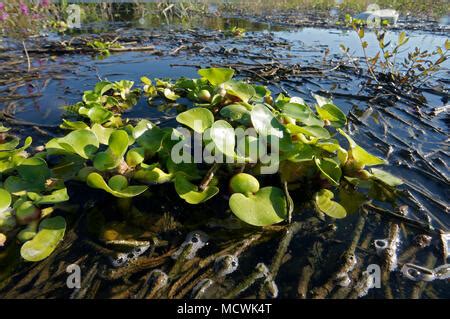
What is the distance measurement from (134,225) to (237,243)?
1.27 ft

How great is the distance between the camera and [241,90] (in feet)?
5.40

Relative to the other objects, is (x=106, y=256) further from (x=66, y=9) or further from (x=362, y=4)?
(x=362, y=4)

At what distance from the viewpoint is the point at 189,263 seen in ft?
3.11

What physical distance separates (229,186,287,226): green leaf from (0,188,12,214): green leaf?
758mm

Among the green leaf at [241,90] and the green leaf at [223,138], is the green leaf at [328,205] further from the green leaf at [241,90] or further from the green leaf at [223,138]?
the green leaf at [241,90]

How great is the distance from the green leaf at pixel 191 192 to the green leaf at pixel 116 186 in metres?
0.14

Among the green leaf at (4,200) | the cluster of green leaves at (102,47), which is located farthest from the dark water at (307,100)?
the green leaf at (4,200)

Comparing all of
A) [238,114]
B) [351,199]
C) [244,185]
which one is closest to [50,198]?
[244,185]

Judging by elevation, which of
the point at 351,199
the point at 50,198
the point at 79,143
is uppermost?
the point at 79,143

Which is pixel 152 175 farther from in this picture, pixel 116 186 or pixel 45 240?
pixel 45 240

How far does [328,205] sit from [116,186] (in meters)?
0.80

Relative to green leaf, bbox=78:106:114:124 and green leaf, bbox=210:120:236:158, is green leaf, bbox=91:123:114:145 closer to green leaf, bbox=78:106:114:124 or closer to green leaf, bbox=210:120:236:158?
green leaf, bbox=78:106:114:124

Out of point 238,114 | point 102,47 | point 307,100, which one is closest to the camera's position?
point 238,114

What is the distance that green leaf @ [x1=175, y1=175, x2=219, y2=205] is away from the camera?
105cm
